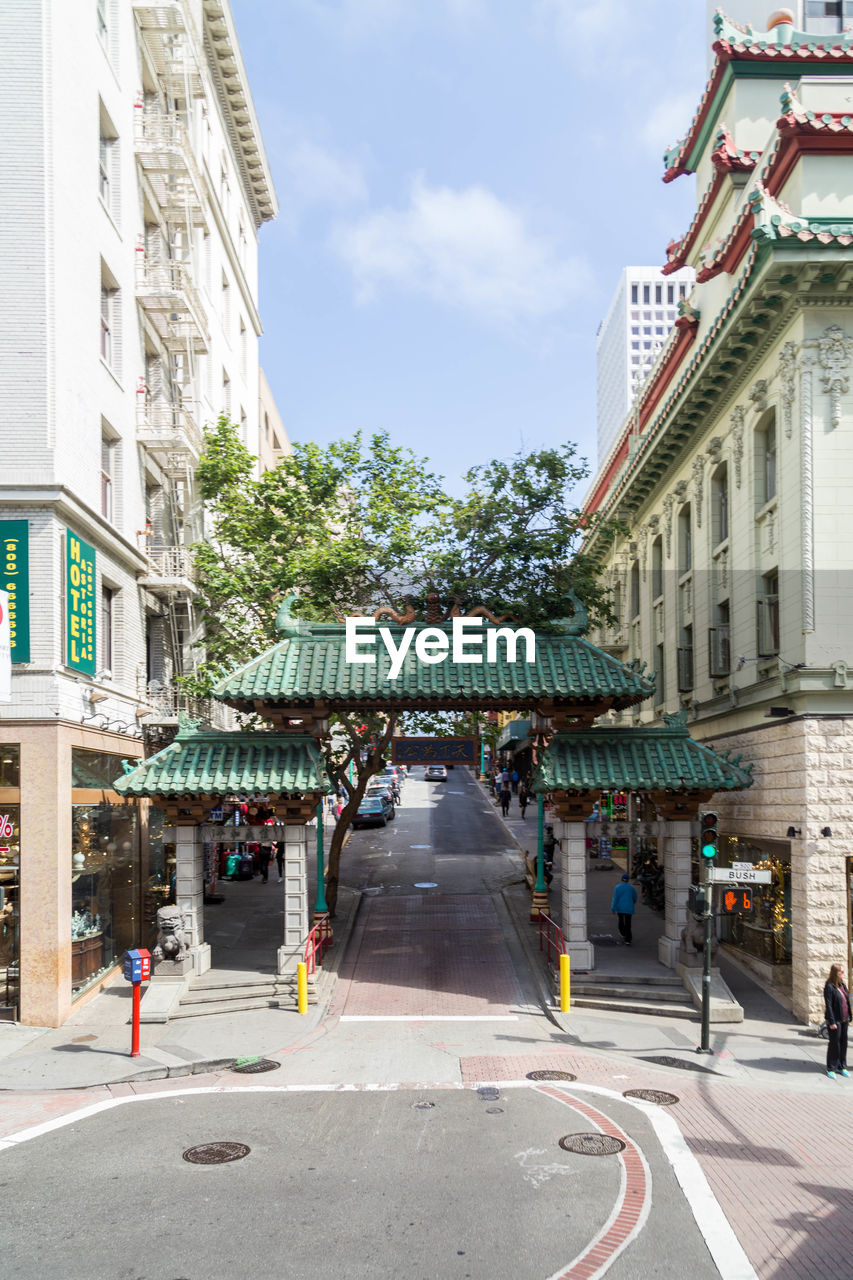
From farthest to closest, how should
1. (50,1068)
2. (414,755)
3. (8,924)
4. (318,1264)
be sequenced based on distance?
(414,755) → (8,924) → (50,1068) → (318,1264)

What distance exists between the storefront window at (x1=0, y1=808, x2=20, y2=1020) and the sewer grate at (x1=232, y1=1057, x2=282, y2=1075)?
5301 millimetres

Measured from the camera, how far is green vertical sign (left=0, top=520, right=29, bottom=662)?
20453 mm

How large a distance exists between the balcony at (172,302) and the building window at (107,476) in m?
4.45

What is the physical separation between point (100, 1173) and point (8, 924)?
909cm

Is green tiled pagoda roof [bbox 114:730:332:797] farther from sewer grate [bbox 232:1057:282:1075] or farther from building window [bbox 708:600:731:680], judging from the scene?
building window [bbox 708:600:731:680]

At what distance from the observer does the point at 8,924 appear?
20.4 m

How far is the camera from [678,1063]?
1756 centimetres

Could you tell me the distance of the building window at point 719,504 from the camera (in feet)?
89.2

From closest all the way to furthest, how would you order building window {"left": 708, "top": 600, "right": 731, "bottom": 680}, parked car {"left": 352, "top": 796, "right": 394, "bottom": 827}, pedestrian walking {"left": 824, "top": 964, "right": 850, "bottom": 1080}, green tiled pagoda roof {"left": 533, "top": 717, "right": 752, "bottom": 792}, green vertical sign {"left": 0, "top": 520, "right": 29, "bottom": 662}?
pedestrian walking {"left": 824, "top": 964, "right": 850, "bottom": 1080} → green vertical sign {"left": 0, "top": 520, "right": 29, "bottom": 662} → green tiled pagoda roof {"left": 533, "top": 717, "right": 752, "bottom": 792} → building window {"left": 708, "top": 600, "right": 731, "bottom": 680} → parked car {"left": 352, "top": 796, "right": 394, "bottom": 827}

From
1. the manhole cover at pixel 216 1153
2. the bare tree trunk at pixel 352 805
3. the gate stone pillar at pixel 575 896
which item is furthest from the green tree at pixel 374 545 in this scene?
the manhole cover at pixel 216 1153

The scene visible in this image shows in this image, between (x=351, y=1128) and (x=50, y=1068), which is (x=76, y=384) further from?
(x=351, y=1128)

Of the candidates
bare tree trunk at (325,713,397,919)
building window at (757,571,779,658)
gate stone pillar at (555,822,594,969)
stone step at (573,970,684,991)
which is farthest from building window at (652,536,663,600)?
stone step at (573,970,684,991)

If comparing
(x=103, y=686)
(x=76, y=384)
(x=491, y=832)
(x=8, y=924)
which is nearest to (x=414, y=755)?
(x=103, y=686)

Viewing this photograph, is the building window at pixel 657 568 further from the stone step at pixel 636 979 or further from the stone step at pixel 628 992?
the stone step at pixel 628 992
